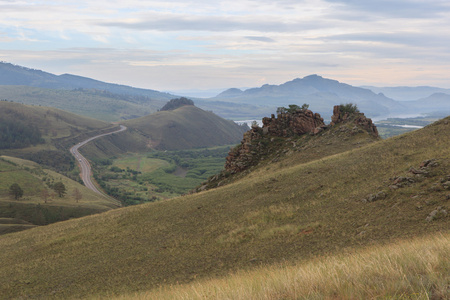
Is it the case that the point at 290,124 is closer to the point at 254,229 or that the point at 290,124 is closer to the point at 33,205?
the point at 254,229

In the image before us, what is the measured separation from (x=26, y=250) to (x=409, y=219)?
30353 mm

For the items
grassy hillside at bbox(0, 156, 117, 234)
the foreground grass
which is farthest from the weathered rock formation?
the foreground grass

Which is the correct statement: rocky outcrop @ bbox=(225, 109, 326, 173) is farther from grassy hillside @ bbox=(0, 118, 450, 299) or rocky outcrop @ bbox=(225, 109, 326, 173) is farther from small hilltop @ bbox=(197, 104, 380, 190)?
A: grassy hillside @ bbox=(0, 118, 450, 299)

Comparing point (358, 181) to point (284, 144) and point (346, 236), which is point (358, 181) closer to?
point (346, 236)

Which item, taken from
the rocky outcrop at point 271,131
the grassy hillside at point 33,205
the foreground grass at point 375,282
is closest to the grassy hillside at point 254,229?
the foreground grass at point 375,282

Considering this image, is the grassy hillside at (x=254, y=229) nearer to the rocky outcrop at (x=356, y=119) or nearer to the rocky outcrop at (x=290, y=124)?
the rocky outcrop at (x=356, y=119)

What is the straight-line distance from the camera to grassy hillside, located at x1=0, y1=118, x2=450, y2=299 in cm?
1620

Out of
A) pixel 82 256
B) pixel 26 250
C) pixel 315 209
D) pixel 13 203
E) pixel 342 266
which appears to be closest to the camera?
pixel 342 266

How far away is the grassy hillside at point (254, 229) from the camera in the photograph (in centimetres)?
1620

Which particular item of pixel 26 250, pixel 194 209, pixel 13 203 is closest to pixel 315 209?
pixel 194 209

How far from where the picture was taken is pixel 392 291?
6.83 meters

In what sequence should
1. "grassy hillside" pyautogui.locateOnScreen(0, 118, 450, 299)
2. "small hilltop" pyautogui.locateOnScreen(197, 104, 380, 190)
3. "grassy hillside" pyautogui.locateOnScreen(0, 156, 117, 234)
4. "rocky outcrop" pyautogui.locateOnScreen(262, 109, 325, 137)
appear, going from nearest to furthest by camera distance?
"grassy hillside" pyautogui.locateOnScreen(0, 118, 450, 299), "small hilltop" pyautogui.locateOnScreen(197, 104, 380, 190), "rocky outcrop" pyautogui.locateOnScreen(262, 109, 325, 137), "grassy hillside" pyautogui.locateOnScreen(0, 156, 117, 234)

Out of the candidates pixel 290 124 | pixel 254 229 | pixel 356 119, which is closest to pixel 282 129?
pixel 290 124

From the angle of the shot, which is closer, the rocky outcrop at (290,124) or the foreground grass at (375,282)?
the foreground grass at (375,282)
